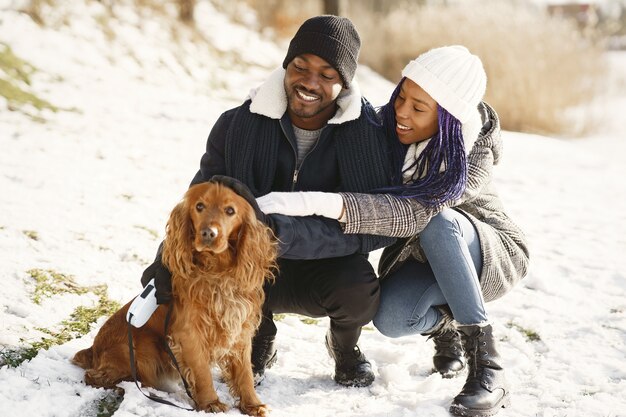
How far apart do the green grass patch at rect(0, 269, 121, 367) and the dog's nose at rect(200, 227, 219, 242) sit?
3.21 feet

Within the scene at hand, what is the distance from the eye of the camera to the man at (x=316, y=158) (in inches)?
110

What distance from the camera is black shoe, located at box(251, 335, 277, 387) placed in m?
2.90

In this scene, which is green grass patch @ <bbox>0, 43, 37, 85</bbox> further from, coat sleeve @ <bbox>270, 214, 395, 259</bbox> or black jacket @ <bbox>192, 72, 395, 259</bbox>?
coat sleeve @ <bbox>270, 214, 395, 259</bbox>

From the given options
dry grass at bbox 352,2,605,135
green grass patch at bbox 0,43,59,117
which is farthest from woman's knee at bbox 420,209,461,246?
dry grass at bbox 352,2,605,135

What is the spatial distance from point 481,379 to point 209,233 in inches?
51.8

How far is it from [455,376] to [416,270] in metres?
0.55

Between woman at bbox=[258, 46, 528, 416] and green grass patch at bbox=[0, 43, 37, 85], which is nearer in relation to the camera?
woman at bbox=[258, 46, 528, 416]

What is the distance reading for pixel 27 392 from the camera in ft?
7.61

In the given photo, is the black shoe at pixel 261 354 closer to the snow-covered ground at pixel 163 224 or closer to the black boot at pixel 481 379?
the snow-covered ground at pixel 163 224

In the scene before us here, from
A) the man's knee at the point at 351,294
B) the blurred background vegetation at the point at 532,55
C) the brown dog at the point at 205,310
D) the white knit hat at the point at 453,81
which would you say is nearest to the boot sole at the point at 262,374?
the brown dog at the point at 205,310

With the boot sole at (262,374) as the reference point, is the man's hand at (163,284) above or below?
above

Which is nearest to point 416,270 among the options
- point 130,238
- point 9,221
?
point 130,238

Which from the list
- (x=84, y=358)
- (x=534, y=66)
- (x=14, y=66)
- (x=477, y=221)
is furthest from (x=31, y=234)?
(x=534, y=66)

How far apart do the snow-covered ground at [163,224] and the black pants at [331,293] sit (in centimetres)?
29
